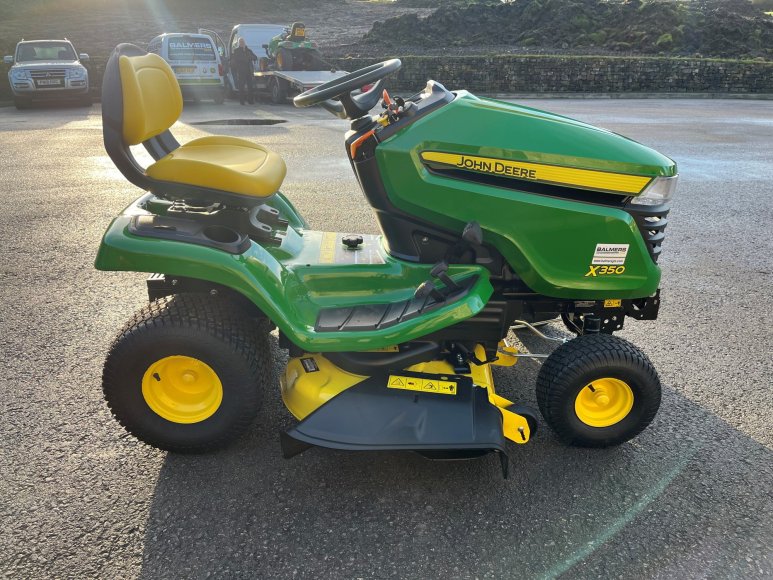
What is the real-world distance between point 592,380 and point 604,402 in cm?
17

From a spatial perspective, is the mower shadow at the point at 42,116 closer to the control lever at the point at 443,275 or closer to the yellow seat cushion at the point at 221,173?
the yellow seat cushion at the point at 221,173

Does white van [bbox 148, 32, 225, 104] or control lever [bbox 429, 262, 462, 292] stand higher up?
control lever [bbox 429, 262, 462, 292]

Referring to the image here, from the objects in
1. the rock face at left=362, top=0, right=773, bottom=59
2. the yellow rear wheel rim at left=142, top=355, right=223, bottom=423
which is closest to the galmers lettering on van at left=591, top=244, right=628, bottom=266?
the yellow rear wheel rim at left=142, top=355, right=223, bottom=423

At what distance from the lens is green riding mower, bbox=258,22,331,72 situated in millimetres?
14406

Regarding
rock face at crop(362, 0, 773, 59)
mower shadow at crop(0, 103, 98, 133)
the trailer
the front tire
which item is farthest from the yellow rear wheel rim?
rock face at crop(362, 0, 773, 59)

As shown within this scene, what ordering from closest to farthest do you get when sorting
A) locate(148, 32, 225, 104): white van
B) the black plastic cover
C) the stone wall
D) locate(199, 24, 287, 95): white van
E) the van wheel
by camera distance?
the black plastic cover, locate(148, 32, 225, 104): white van, the van wheel, locate(199, 24, 287, 95): white van, the stone wall

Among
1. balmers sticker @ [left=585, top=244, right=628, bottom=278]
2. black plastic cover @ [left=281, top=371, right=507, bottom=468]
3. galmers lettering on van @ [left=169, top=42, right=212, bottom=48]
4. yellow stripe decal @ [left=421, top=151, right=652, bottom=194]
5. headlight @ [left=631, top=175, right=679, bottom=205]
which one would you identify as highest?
yellow stripe decal @ [left=421, top=151, right=652, bottom=194]

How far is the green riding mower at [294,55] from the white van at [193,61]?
129 centimetres

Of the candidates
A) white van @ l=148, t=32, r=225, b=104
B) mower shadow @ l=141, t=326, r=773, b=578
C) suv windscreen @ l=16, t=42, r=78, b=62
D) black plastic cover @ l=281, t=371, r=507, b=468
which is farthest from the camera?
white van @ l=148, t=32, r=225, b=104

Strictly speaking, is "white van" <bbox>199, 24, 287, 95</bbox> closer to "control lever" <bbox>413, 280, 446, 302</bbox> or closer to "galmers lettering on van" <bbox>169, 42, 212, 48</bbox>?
"galmers lettering on van" <bbox>169, 42, 212, 48</bbox>

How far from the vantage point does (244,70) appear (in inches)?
547

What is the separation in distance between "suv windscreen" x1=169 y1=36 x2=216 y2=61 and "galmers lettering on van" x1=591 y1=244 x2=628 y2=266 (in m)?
13.3

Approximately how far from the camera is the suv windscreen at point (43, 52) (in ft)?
43.9

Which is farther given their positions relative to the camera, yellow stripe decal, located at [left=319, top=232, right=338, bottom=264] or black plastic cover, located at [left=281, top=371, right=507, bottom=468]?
yellow stripe decal, located at [left=319, top=232, right=338, bottom=264]
